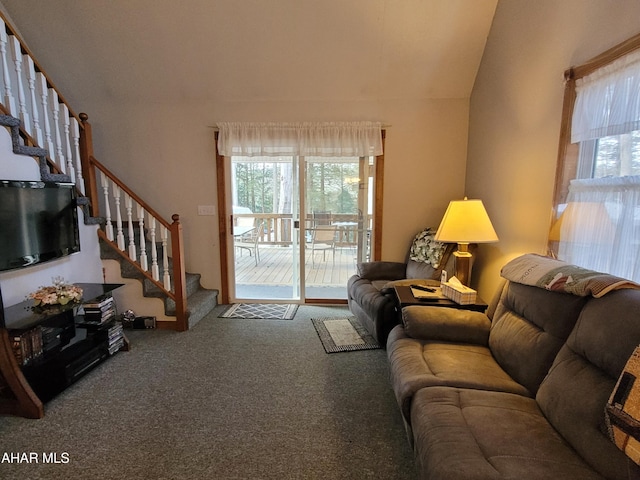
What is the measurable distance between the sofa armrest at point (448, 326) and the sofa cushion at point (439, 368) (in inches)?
1.4

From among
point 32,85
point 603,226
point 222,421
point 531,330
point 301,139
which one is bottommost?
point 222,421

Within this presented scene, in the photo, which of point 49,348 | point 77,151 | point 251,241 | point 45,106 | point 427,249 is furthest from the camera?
point 251,241

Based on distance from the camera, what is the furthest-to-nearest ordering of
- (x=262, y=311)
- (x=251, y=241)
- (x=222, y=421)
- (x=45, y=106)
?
(x=251, y=241) < (x=262, y=311) < (x=45, y=106) < (x=222, y=421)

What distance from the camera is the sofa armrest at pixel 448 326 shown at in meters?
2.03

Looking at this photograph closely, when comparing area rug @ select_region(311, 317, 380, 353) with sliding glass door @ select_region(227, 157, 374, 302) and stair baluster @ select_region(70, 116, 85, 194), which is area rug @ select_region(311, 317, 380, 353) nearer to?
sliding glass door @ select_region(227, 157, 374, 302)

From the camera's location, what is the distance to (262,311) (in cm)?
376

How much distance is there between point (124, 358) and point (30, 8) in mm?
3253

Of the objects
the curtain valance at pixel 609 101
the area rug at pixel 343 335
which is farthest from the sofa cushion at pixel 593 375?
the area rug at pixel 343 335

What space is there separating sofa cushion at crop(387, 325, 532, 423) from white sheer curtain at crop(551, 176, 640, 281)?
2.46 feet

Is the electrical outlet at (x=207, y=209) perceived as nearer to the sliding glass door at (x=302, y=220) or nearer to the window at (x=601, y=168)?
the sliding glass door at (x=302, y=220)

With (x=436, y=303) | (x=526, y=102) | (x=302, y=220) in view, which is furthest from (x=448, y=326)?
(x=302, y=220)

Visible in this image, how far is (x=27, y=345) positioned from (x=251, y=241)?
7.69 feet

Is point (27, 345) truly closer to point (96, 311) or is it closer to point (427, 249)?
point (96, 311)

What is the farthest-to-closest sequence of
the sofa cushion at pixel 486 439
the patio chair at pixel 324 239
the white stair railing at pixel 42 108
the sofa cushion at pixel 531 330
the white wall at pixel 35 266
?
the patio chair at pixel 324 239 → the white stair railing at pixel 42 108 → the white wall at pixel 35 266 → the sofa cushion at pixel 531 330 → the sofa cushion at pixel 486 439
